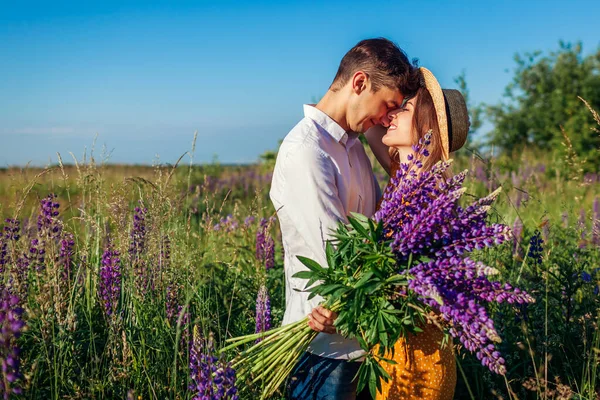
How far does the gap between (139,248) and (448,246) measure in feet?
5.26

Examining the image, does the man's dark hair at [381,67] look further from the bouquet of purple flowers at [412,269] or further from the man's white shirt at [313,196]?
the bouquet of purple flowers at [412,269]

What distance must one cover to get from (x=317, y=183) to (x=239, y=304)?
1.21 meters

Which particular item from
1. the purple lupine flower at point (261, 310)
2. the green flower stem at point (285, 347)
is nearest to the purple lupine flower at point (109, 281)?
the purple lupine flower at point (261, 310)

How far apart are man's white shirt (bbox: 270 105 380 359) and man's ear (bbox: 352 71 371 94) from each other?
21 cm

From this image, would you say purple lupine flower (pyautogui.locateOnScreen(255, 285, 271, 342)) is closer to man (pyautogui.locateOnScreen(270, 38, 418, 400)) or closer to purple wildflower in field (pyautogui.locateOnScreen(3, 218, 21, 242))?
man (pyautogui.locateOnScreen(270, 38, 418, 400))

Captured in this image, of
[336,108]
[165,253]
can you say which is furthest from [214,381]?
[336,108]

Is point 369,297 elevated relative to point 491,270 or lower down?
lower down

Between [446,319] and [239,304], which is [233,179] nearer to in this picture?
[239,304]

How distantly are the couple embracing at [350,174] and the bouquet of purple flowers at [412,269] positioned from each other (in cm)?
19

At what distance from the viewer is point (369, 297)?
2.06 meters

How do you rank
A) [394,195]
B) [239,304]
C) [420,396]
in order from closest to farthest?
1. [394,195]
2. [420,396]
3. [239,304]

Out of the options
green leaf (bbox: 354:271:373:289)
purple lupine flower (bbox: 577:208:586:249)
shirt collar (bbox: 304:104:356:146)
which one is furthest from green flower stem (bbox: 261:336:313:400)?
purple lupine flower (bbox: 577:208:586:249)

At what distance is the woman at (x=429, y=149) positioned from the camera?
7.61 feet

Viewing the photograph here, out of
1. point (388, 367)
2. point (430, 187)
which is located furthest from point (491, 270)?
point (388, 367)
